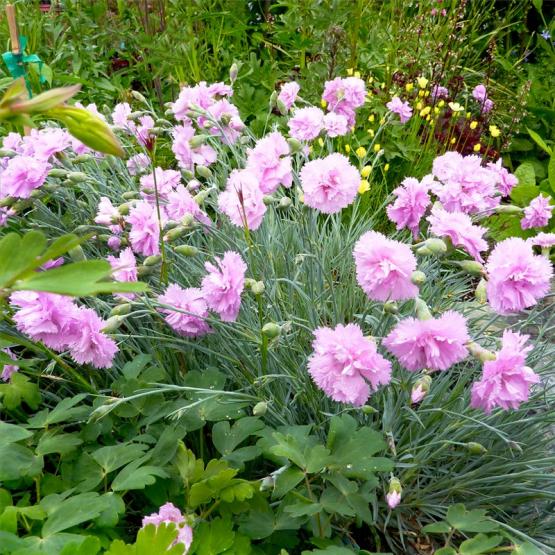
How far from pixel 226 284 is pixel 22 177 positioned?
2.03ft

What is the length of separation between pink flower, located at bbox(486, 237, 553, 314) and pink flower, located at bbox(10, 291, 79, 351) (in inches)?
30.5

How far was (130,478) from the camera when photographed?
1122mm

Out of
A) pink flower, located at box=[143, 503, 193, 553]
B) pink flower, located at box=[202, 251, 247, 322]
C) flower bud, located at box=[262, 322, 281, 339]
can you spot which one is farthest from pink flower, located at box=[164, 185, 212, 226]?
pink flower, located at box=[143, 503, 193, 553]

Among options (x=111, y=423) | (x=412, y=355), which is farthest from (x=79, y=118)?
(x=111, y=423)

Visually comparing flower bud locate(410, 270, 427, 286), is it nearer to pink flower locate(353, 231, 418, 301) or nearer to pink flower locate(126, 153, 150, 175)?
pink flower locate(353, 231, 418, 301)

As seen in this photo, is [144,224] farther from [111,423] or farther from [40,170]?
[111,423]

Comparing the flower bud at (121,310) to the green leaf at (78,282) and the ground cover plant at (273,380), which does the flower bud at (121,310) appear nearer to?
the ground cover plant at (273,380)

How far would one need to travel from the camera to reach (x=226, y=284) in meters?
1.22

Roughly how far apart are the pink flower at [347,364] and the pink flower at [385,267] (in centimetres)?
8

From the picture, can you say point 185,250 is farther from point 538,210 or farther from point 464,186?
point 538,210

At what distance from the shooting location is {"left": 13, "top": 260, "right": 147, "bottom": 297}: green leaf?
0.47 m

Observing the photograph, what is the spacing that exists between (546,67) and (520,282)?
3.61 m

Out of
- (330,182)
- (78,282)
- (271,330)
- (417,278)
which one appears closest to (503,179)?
(330,182)

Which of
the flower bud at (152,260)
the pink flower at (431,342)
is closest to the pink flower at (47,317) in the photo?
the flower bud at (152,260)
